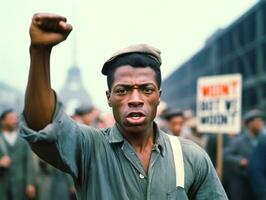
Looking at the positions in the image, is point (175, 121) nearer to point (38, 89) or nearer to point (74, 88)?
point (38, 89)

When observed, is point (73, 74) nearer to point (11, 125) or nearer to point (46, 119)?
point (11, 125)

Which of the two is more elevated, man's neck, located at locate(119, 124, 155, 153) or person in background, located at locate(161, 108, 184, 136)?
person in background, located at locate(161, 108, 184, 136)

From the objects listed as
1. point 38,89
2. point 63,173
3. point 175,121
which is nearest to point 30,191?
point 63,173

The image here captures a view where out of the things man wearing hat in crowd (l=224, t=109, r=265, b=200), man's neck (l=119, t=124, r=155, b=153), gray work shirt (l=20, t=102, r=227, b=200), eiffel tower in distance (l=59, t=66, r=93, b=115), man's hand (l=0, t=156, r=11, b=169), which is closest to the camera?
gray work shirt (l=20, t=102, r=227, b=200)

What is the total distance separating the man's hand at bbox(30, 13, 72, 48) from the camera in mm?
1795

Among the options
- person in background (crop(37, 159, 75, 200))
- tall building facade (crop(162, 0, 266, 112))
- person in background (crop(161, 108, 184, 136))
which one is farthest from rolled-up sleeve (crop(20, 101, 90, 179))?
tall building facade (crop(162, 0, 266, 112))

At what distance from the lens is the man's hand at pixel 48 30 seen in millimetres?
1795

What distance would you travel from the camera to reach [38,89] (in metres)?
1.86

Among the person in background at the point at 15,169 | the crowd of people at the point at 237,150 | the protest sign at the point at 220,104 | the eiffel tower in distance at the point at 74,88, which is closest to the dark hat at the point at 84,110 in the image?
the crowd of people at the point at 237,150

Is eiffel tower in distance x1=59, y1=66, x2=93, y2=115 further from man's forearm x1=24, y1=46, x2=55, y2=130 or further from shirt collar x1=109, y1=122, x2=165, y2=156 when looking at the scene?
man's forearm x1=24, y1=46, x2=55, y2=130

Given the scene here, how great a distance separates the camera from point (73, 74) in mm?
69438

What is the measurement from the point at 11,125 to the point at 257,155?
3.40 metres

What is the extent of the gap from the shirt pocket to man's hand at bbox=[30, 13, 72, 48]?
80 cm

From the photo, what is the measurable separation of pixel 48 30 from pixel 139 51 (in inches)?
21.4
